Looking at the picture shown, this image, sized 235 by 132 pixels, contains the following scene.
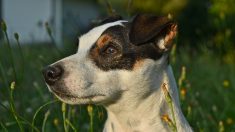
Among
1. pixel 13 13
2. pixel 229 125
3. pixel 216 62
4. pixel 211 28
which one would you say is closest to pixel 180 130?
pixel 229 125

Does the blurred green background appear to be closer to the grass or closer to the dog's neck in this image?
the grass

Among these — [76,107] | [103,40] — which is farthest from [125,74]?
[76,107]

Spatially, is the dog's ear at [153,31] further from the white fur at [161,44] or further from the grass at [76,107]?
the grass at [76,107]

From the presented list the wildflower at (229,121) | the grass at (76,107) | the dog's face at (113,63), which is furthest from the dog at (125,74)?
the wildflower at (229,121)

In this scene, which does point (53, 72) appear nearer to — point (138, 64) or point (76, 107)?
point (138, 64)

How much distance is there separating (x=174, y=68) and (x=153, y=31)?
263cm

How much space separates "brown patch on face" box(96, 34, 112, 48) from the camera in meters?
3.44

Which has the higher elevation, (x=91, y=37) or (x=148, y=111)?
(x=91, y=37)

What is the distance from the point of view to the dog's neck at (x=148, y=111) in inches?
137

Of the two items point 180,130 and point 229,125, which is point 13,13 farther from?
point 180,130

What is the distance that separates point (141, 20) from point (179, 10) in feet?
30.9

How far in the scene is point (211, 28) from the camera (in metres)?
12.6

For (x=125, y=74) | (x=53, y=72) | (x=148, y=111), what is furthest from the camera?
(x=148, y=111)

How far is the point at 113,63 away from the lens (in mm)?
3367
